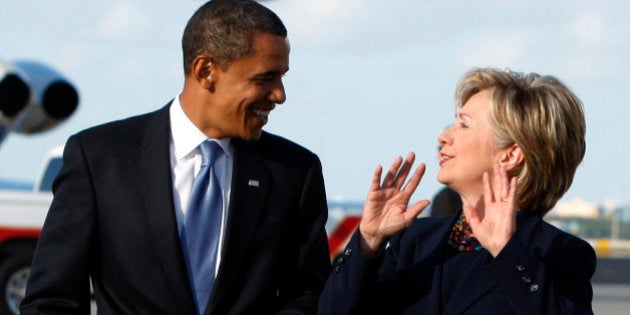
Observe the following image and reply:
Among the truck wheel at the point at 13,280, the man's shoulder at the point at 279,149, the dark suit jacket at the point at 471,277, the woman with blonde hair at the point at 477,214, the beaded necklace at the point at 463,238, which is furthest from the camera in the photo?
the truck wheel at the point at 13,280

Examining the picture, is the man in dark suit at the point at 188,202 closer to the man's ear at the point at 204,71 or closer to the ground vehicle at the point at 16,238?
the man's ear at the point at 204,71

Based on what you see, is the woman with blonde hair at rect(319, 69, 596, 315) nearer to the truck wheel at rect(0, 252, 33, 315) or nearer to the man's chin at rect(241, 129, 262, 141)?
the man's chin at rect(241, 129, 262, 141)

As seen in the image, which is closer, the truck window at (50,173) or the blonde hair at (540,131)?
the blonde hair at (540,131)

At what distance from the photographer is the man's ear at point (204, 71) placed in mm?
4066

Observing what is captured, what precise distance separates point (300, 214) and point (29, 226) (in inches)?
423

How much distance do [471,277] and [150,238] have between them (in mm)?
950

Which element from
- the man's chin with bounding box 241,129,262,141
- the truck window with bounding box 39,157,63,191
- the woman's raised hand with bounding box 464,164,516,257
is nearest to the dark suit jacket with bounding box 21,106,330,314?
the man's chin with bounding box 241,129,262,141

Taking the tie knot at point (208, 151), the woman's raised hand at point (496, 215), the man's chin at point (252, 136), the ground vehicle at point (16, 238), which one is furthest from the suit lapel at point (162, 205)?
the ground vehicle at point (16, 238)

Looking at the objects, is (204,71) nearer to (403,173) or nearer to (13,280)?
(403,173)

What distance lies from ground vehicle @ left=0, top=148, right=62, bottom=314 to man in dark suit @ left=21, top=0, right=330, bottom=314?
10593 mm

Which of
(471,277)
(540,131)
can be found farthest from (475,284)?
(540,131)

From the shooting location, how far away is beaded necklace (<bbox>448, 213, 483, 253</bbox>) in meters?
4.06

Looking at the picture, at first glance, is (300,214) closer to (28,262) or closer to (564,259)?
(564,259)

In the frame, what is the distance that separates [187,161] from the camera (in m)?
4.12
